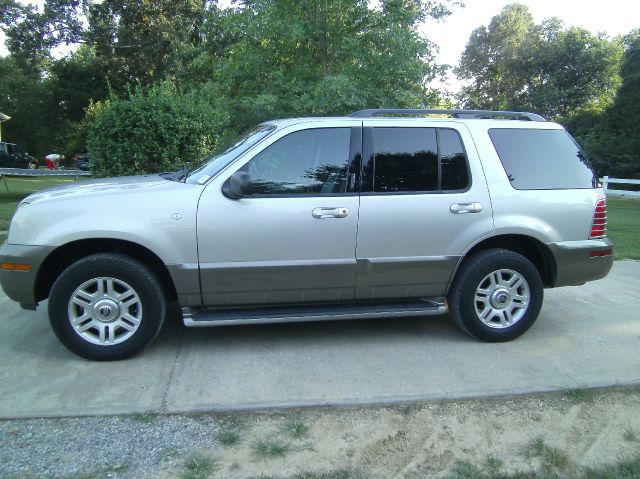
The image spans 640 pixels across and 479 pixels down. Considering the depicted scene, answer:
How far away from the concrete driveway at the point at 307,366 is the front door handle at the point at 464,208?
44.3 inches

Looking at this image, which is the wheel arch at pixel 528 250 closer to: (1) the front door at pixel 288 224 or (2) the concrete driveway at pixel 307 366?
(2) the concrete driveway at pixel 307 366

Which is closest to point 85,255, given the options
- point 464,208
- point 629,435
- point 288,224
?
point 288,224

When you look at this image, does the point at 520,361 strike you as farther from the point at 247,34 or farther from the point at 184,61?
the point at 184,61

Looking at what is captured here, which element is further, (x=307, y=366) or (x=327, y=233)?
(x=327, y=233)

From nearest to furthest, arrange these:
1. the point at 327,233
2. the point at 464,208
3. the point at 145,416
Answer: the point at 145,416 → the point at 327,233 → the point at 464,208

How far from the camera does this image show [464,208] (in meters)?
4.25

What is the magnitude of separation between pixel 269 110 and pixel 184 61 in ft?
69.7

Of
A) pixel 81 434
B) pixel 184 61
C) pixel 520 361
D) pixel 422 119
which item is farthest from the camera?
pixel 184 61

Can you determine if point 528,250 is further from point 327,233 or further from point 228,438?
point 228,438

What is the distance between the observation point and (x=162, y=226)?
3814 mm

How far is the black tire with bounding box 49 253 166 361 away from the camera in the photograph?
150 inches

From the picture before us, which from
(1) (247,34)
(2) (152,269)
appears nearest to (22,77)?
(1) (247,34)

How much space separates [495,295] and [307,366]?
66.9 inches

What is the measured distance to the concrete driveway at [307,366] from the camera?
343 cm
